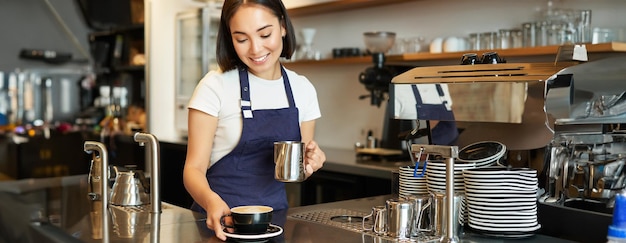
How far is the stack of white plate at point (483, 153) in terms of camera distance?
1.86m

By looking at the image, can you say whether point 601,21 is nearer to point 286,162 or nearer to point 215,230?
point 286,162

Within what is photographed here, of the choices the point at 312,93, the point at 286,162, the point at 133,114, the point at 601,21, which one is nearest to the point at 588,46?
the point at 601,21

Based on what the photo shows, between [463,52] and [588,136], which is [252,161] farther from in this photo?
[463,52]

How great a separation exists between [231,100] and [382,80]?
70.1 inches

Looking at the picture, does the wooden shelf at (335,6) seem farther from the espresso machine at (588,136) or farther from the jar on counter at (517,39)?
the espresso machine at (588,136)

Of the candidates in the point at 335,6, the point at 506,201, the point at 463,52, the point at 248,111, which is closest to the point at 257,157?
the point at 248,111

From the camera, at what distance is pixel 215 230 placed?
1.67 metres

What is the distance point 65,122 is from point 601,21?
191 inches

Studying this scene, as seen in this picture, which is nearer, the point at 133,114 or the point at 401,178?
the point at 401,178

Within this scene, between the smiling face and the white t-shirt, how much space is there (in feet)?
0.37

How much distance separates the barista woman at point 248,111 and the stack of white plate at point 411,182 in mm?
243

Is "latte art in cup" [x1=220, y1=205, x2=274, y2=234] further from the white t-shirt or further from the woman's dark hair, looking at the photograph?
the woman's dark hair

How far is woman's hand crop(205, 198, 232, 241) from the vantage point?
1.64 metres

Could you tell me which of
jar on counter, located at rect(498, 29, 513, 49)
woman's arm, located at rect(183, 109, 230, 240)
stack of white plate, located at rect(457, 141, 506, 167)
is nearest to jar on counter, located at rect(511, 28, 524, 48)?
jar on counter, located at rect(498, 29, 513, 49)
